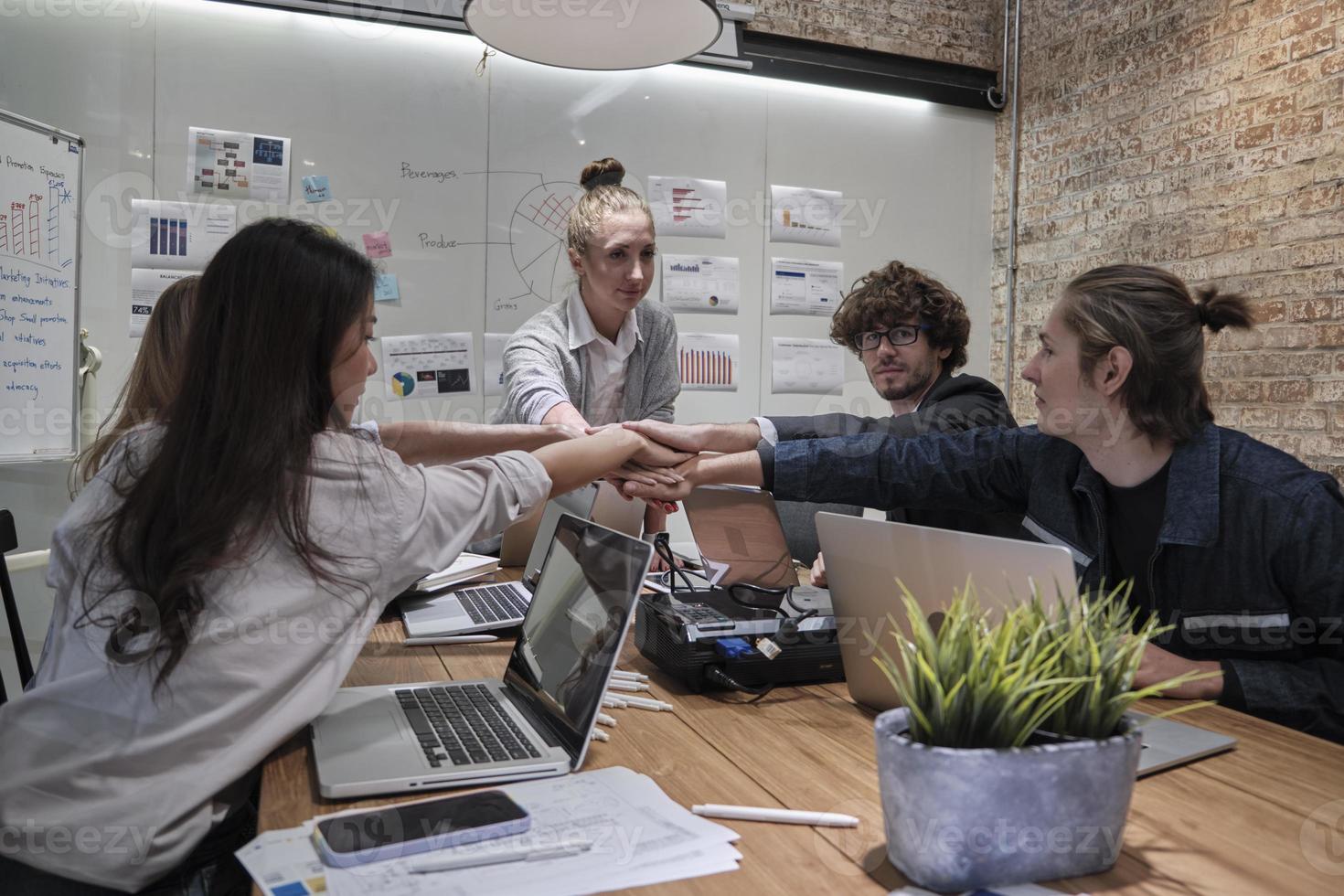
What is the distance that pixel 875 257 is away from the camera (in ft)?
14.0

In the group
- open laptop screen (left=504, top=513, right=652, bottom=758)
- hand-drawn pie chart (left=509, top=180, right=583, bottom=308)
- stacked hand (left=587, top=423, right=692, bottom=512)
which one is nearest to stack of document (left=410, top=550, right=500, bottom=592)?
stacked hand (left=587, top=423, right=692, bottom=512)

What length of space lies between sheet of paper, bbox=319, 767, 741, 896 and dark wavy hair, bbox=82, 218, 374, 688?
14.8 inches

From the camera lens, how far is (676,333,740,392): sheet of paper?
399 cm

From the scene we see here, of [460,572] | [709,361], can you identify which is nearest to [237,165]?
[709,361]

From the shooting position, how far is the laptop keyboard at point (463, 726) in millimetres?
1097

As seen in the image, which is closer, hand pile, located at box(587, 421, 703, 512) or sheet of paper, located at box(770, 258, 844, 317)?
hand pile, located at box(587, 421, 703, 512)

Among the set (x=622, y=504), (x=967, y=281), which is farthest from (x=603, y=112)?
(x=622, y=504)

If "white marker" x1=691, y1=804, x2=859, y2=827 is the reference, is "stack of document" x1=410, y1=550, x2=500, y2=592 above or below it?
above

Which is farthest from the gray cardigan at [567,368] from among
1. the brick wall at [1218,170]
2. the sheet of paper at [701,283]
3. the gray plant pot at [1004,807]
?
the brick wall at [1218,170]

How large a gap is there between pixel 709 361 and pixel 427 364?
113cm

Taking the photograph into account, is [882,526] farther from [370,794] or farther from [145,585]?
[145,585]

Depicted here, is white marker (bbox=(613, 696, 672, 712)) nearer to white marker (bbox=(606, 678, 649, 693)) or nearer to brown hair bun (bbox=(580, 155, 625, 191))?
white marker (bbox=(606, 678, 649, 693))

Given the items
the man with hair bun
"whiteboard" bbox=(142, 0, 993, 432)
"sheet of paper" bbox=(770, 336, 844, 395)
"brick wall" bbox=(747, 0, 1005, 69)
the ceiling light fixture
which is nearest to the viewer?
the man with hair bun

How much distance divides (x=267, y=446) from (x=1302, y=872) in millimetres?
1121
